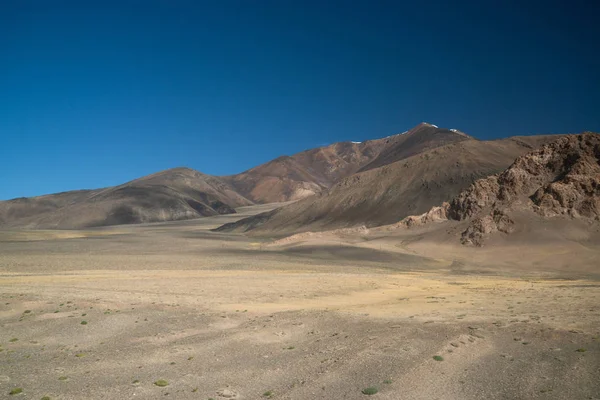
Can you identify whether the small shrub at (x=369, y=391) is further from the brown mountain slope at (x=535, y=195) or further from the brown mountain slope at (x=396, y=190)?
the brown mountain slope at (x=396, y=190)

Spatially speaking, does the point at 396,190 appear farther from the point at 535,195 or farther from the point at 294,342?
the point at 294,342

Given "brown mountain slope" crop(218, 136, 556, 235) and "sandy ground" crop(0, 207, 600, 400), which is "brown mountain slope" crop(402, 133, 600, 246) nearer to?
"brown mountain slope" crop(218, 136, 556, 235)

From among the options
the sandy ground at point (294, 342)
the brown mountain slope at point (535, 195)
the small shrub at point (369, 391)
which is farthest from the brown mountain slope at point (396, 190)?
the small shrub at point (369, 391)

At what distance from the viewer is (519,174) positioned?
65.1m

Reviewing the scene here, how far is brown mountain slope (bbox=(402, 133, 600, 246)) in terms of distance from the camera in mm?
57500

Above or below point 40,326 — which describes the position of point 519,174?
above

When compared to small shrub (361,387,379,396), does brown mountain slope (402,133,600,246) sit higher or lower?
higher

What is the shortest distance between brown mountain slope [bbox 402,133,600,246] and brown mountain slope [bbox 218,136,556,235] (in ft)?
80.9

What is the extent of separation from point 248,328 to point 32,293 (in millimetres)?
13374

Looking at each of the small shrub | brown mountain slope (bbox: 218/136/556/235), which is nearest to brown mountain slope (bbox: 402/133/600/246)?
brown mountain slope (bbox: 218/136/556/235)

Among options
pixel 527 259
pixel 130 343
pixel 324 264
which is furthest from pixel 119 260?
pixel 527 259

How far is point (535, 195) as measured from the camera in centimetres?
6112

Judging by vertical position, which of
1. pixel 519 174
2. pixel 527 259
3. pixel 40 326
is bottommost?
pixel 527 259

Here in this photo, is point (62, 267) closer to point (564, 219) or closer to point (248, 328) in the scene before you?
point (248, 328)
